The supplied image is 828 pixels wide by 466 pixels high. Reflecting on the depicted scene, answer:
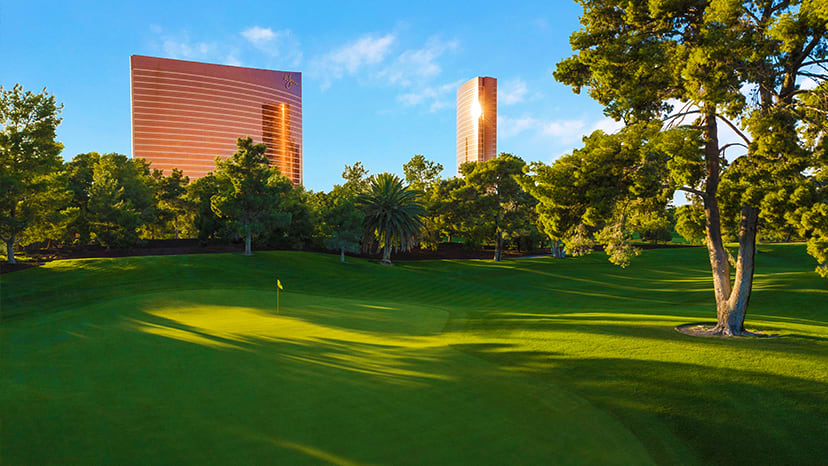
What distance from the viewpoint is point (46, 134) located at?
32.2 meters

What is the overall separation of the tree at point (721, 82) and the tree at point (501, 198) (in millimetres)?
38707

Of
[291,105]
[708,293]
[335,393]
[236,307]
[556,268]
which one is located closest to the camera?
[335,393]

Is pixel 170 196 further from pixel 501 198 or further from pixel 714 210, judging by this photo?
pixel 714 210

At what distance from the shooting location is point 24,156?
31.6 metres

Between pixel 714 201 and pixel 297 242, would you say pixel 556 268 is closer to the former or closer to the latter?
pixel 297 242

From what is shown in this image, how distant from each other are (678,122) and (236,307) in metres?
19.7

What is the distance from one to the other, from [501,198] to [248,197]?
31056 millimetres

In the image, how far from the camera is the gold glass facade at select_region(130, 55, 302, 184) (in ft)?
522

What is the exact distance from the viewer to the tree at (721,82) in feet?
36.7

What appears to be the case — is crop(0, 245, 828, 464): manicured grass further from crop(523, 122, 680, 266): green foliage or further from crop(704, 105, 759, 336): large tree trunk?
crop(523, 122, 680, 266): green foliage

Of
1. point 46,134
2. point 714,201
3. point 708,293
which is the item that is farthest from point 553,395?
point 46,134

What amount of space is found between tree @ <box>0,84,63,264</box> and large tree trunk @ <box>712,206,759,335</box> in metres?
42.3

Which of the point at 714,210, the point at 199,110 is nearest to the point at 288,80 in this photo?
the point at 199,110

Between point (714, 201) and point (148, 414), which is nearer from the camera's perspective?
point (148, 414)
